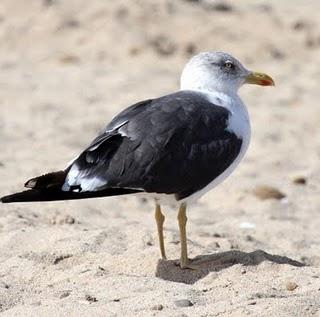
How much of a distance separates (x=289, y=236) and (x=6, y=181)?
184 centimetres

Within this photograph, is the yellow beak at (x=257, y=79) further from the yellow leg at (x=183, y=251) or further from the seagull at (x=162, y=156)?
the yellow leg at (x=183, y=251)

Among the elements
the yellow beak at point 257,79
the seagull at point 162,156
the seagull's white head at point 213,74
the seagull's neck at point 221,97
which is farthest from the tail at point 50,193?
the yellow beak at point 257,79

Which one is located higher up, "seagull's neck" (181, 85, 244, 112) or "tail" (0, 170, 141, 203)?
"seagull's neck" (181, 85, 244, 112)

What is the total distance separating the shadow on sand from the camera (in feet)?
16.9

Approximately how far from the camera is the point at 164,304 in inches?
175

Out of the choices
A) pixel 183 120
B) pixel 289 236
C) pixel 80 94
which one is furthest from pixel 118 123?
pixel 80 94

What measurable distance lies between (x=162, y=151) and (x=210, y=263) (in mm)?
606

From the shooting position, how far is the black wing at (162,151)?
4.97m

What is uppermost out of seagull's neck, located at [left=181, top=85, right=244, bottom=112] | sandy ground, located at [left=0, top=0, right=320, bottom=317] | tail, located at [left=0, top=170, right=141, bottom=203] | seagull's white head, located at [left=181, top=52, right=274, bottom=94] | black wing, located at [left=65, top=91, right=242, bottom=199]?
seagull's white head, located at [left=181, top=52, right=274, bottom=94]

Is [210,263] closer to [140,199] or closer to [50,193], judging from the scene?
[50,193]

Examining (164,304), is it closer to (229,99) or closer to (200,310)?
(200,310)

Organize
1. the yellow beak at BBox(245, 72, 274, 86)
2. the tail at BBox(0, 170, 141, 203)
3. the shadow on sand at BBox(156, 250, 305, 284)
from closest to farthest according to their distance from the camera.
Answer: the tail at BBox(0, 170, 141, 203)
the shadow on sand at BBox(156, 250, 305, 284)
the yellow beak at BBox(245, 72, 274, 86)

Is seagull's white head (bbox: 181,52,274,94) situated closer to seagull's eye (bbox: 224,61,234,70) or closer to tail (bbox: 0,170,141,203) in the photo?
seagull's eye (bbox: 224,61,234,70)

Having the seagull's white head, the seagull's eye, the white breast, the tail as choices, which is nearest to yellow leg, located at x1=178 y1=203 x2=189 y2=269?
the white breast
